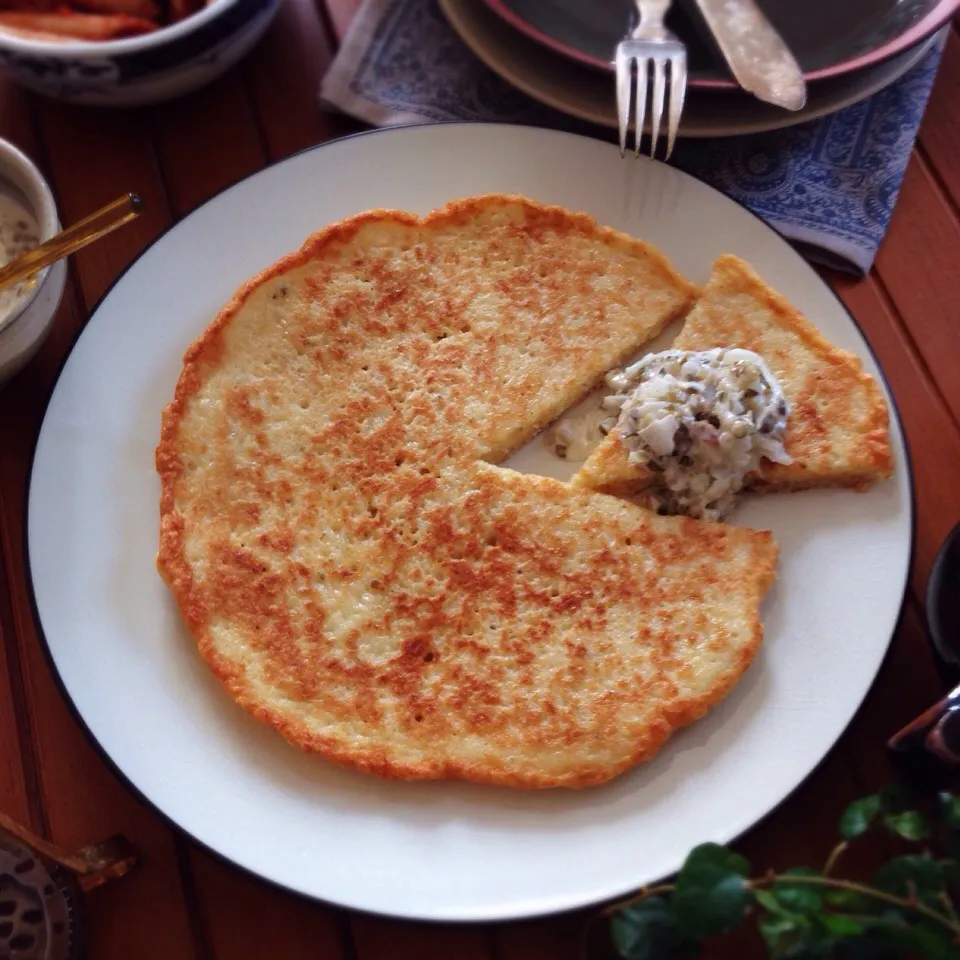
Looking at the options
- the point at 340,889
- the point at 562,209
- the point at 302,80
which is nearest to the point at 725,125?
the point at 562,209

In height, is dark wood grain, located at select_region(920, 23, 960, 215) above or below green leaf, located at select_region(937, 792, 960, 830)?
above

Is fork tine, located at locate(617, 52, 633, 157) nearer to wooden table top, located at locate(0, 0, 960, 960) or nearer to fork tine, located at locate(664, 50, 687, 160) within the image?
fork tine, located at locate(664, 50, 687, 160)

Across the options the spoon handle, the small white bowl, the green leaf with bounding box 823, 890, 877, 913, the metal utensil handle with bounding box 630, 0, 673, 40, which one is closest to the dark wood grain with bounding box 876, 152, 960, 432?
the metal utensil handle with bounding box 630, 0, 673, 40

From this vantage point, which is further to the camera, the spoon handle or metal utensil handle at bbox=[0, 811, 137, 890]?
the spoon handle

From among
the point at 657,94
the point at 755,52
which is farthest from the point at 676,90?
the point at 755,52

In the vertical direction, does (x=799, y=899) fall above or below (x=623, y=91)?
below

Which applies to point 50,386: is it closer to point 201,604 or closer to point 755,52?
point 201,604
